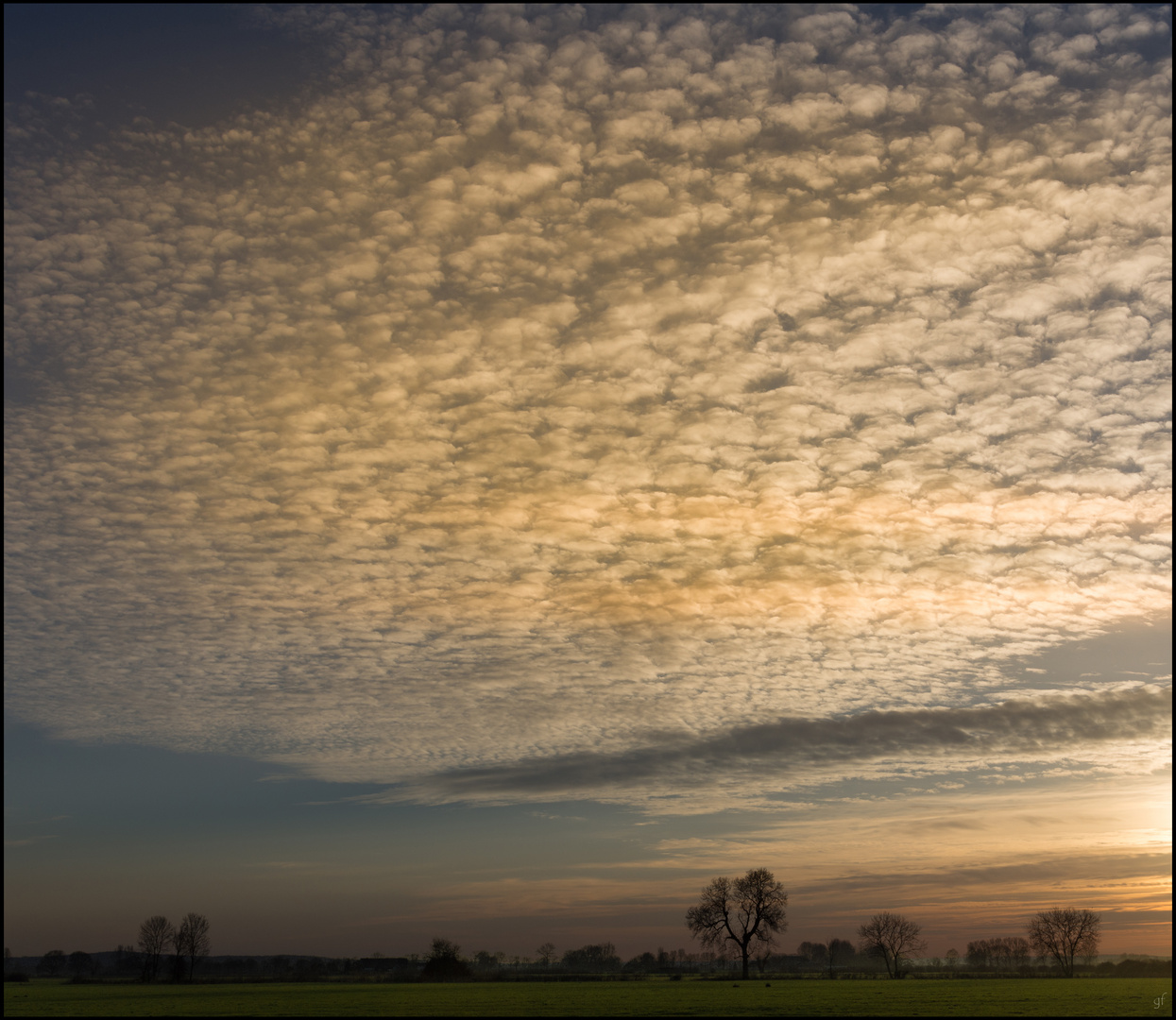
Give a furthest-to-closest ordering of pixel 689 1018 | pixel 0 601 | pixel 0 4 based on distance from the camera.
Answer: pixel 689 1018, pixel 0 601, pixel 0 4

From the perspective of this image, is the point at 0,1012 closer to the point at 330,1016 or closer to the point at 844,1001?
the point at 330,1016

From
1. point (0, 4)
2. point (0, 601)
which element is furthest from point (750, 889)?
point (0, 4)

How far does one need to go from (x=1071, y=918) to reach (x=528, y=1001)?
157904mm

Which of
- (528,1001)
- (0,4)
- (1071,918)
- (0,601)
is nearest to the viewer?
(0,4)

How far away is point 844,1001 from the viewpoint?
66.1m

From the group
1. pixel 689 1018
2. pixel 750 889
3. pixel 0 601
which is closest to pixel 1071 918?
pixel 750 889

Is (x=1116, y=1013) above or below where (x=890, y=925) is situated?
above

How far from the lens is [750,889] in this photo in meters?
153

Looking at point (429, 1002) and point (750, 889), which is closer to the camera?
point (429, 1002)

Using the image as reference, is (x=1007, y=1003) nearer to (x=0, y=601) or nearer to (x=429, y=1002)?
(x=429, y=1002)

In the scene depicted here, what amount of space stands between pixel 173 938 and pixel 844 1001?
6696 inches

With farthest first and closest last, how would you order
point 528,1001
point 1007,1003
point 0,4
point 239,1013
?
point 528,1001
point 1007,1003
point 239,1013
point 0,4

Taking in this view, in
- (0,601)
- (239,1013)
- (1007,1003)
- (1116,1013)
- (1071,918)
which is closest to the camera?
(0,601)

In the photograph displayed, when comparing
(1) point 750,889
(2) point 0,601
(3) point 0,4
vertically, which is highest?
(3) point 0,4
